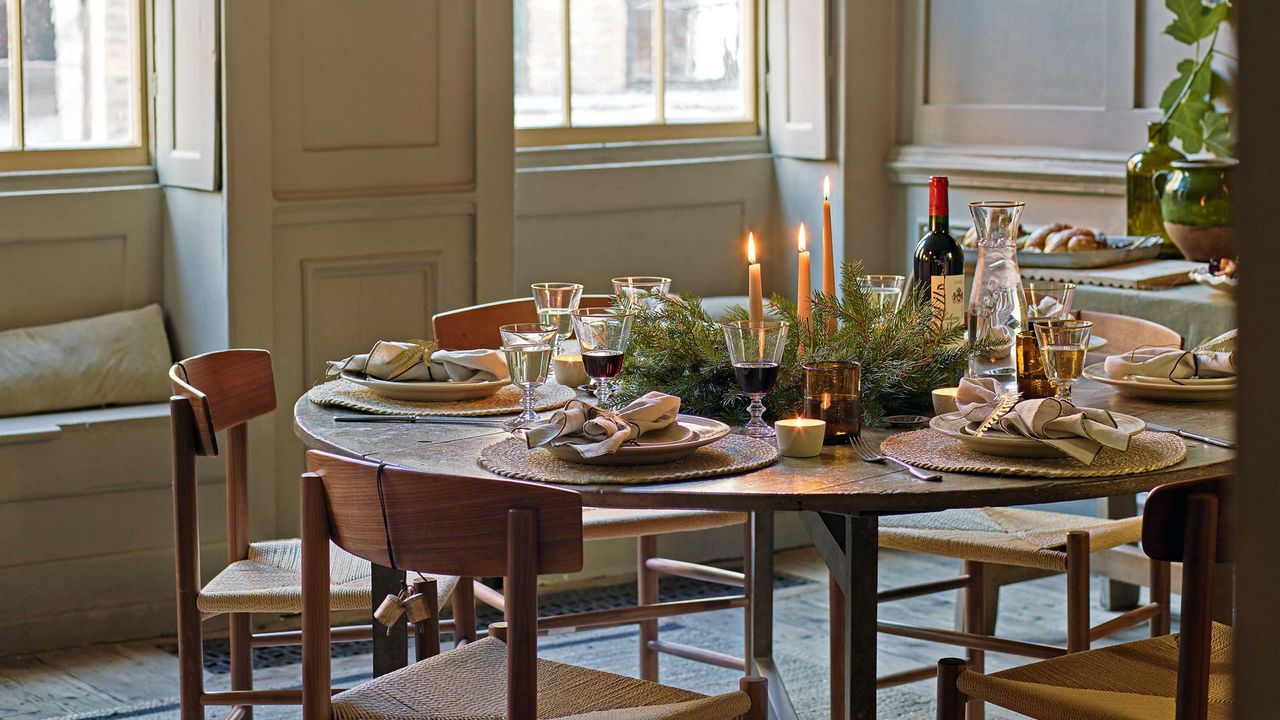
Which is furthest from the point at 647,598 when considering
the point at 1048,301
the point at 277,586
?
the point at 1048,301

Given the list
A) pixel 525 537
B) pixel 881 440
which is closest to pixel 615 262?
pixel 881 440

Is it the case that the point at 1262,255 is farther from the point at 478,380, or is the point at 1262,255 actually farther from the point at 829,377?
the point at 478,380

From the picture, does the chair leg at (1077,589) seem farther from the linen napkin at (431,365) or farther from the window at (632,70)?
the window at (632,70)

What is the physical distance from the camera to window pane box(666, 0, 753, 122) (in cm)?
435

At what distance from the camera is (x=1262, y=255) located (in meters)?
0.41

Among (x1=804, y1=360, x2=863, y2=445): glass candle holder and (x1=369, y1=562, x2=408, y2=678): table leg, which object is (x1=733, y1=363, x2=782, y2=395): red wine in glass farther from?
(x1=369, y1=562, x2=408, y2=678): table leg

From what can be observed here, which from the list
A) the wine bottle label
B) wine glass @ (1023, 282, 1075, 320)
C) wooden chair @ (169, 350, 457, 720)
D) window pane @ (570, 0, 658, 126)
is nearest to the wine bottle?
the wine bottle label

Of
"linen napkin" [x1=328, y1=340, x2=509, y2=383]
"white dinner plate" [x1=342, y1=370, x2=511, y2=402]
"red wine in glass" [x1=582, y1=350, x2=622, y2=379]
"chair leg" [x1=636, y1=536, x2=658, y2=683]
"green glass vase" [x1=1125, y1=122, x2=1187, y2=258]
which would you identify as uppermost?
"green glass vase" [x1=1125, y1=122, x2=1187, y2=258]

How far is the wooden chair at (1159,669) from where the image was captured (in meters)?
1.59

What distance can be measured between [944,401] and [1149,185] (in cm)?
176

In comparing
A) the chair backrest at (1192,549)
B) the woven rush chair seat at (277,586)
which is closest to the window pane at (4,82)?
the woven rush chair seat at (277,586)

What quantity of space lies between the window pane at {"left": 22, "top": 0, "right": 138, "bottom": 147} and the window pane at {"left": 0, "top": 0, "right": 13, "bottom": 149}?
4 centimetres

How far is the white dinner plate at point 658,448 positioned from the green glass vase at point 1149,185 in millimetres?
2031

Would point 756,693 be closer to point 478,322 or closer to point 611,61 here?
point 478,322
